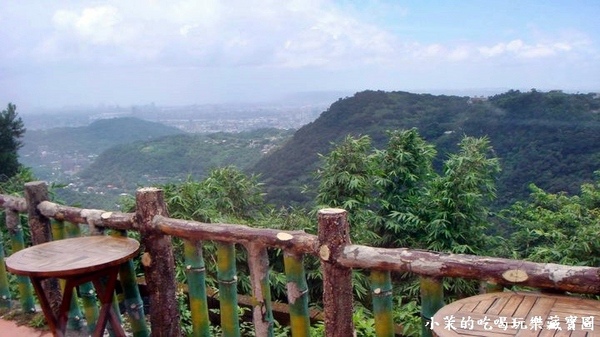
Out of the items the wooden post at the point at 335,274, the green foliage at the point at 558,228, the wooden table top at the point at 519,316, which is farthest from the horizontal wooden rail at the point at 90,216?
the green foliage at the point at 558,228

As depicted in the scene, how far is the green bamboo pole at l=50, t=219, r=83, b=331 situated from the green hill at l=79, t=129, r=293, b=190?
53.4 ft

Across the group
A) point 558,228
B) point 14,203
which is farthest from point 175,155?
point 14,203

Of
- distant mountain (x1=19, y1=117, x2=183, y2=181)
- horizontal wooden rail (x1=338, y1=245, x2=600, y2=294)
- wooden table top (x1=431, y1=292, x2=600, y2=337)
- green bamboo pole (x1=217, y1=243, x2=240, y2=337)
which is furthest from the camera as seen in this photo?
distant mountain (x1=19, y1=117, x2=183, y2=181)

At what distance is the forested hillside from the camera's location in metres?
14.4

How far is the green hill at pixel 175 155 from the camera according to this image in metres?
21.4

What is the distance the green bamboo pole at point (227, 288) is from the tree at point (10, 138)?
9.73 metres

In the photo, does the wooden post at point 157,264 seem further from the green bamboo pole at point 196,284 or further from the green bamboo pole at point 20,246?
the green bamboo pole at point 20,246

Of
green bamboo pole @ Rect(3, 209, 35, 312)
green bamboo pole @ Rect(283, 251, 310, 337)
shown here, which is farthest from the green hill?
green bamboo pole @ Rect(283, 251, 310, 337)

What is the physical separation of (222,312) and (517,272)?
1.39 meters

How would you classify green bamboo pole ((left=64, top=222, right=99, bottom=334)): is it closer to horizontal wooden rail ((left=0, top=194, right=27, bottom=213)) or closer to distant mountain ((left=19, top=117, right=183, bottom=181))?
horizontal wooden rail ((left=0, top=194, right=27, bottom=213))

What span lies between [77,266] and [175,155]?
21.7m

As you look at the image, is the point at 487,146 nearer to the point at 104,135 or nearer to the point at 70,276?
the point at 70,276

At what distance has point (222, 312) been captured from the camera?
2.55 meters

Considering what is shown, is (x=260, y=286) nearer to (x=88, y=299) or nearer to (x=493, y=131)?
(x=88, y=299)
